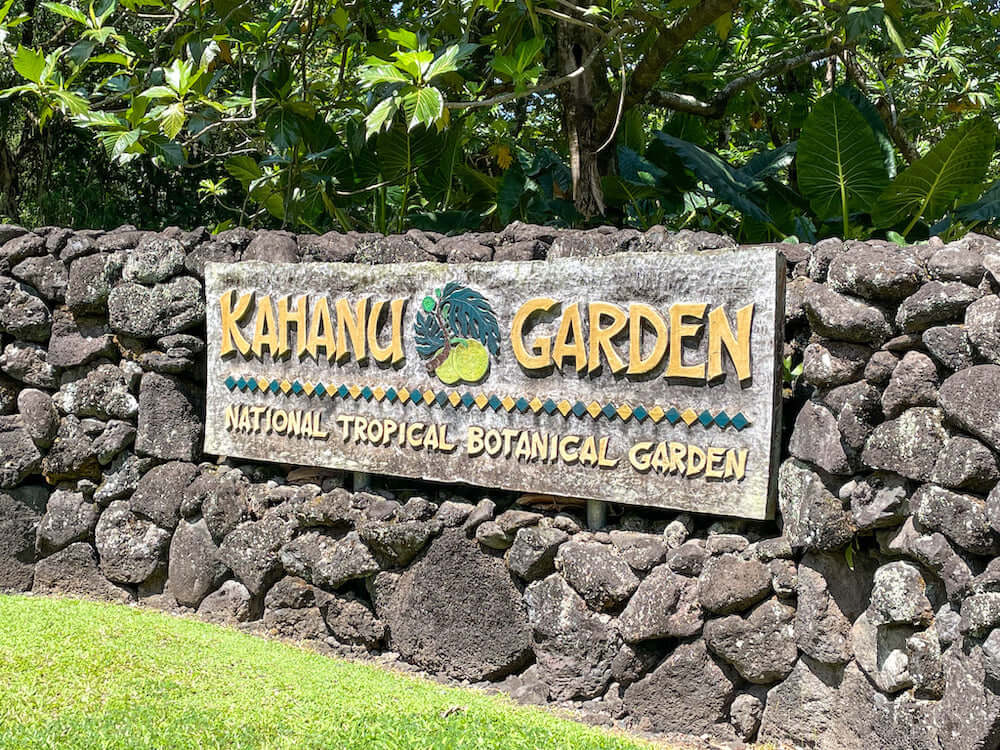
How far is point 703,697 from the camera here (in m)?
4.21

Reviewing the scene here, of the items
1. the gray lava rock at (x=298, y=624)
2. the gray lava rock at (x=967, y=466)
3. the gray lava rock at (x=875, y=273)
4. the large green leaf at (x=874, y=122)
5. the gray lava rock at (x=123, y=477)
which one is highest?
the large green leaf at (x=874, y=122)

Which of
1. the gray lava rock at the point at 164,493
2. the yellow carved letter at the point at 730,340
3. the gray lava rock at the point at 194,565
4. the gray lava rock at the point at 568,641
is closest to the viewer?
the yellow carved letter at the point at 730,340

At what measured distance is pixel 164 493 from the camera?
5641 millimetres

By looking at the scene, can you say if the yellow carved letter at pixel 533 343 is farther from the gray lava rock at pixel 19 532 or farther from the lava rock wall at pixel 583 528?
the gray lava rock at pixel 19 532

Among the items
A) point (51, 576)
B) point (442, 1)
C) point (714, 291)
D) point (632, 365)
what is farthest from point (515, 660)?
point (442, 1)

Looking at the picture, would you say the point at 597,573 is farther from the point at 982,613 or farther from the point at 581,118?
the point at 581,118

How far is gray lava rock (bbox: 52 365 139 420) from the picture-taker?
5.74m

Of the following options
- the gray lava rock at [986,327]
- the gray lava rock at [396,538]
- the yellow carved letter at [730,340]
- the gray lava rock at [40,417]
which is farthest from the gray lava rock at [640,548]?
the gray lava rock at [40,417]

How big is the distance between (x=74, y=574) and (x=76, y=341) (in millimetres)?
1242

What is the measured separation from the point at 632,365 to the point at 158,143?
2.59 meters

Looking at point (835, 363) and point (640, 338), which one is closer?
point (835, 363)

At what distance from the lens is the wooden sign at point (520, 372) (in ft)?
13.3

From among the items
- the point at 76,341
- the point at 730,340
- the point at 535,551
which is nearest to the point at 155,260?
the point at 76,341

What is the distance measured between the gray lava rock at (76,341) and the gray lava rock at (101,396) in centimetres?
9
